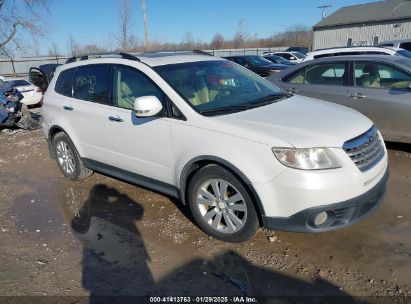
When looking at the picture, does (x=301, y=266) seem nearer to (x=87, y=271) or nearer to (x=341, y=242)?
(x=341, y=242)

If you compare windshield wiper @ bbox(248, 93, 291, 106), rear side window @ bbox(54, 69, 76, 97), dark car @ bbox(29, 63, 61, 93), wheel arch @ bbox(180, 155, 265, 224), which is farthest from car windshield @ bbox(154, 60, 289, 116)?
dark car @ bbox(29, 63, 61, 93)

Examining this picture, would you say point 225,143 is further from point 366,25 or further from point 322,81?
point 366,25

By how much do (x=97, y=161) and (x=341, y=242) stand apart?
3096 mm

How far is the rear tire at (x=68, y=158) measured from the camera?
521 cm

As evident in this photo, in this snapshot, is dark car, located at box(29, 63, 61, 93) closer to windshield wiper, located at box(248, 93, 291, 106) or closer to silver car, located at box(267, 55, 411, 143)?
silver car, located at box(267, 55, 411, 143)

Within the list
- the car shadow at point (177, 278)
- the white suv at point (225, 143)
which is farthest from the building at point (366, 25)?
the car shadow at point (177, 278)

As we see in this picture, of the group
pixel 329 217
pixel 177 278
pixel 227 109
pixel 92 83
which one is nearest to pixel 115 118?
pixel 92 83

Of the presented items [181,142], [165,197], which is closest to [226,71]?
[181,142]

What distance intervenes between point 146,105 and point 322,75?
151 inches

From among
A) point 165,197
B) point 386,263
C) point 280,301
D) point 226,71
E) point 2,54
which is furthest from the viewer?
point 2,54

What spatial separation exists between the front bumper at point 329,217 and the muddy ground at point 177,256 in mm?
353

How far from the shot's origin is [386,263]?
10.1 ft

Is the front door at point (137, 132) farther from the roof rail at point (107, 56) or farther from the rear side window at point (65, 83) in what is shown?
the rear side window at point (65, 83)

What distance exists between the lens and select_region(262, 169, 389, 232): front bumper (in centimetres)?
294
